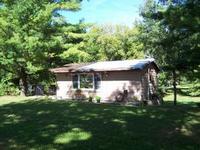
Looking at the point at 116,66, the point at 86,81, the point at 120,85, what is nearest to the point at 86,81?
the point at 86,81

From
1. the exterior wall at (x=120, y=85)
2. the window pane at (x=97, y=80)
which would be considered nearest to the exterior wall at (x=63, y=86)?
the window pane at (x=97, y=80)

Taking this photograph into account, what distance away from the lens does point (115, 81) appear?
27359mm

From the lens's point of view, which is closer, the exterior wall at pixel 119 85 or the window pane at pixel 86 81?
the exterior wall at pixel 119 85

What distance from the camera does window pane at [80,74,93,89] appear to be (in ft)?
96.0

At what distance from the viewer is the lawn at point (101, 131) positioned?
34.1 feet

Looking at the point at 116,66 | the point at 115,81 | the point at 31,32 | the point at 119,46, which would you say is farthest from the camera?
the point at 119,46

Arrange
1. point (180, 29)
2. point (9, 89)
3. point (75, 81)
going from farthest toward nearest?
1. point (9, 89)
2. point (75, 81)
3. point (180, 29)

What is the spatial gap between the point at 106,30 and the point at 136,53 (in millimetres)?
9238

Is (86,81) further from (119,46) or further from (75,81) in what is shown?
(119,46)

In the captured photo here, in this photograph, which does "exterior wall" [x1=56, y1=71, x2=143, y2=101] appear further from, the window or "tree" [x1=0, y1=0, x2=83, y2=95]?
"tree" [x1=0, y1=0, x2=83, y2=95]

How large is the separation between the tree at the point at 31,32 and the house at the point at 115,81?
2.50m

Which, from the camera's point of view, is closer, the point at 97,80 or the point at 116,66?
the point at 116,66

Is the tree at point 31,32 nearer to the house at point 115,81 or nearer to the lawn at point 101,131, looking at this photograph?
the house at point 115,81

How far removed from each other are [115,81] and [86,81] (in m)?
3.27
